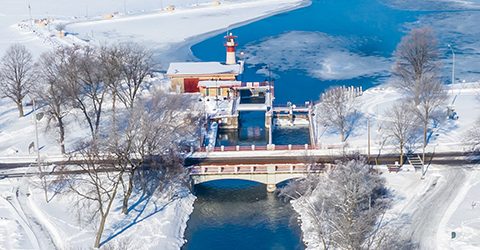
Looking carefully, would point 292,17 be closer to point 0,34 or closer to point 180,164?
point 0,34

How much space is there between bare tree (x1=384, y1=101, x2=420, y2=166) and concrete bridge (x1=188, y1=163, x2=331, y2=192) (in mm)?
7557

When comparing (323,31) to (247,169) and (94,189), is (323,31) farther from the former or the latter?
(94,189)

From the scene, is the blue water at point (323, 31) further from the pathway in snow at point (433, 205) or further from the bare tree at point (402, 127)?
the pathway in snow at point (433, 205)

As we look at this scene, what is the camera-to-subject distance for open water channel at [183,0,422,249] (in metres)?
48.4

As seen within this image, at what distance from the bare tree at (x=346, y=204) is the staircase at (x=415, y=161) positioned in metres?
4.89

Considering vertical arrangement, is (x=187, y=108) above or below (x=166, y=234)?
above

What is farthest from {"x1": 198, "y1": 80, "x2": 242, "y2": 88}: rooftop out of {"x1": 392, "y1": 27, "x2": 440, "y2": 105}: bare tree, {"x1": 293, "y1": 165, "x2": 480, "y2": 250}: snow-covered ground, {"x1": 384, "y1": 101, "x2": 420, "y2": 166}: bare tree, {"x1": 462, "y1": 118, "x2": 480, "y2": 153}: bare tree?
{"x1": 462, "y1": 118, "x2": 480, "y2": 153}: bare tree

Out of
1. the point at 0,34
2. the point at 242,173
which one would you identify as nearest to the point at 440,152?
the point at 242,173

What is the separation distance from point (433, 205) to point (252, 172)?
15802mm

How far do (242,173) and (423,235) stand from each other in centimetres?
1716

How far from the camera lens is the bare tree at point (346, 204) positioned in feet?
137

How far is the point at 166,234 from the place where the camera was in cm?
4622

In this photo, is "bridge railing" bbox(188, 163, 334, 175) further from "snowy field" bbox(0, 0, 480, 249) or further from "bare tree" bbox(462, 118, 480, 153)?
"bare tree" bbox(462, 118, 480, 153)

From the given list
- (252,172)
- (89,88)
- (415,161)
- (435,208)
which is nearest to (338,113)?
(415,161)
